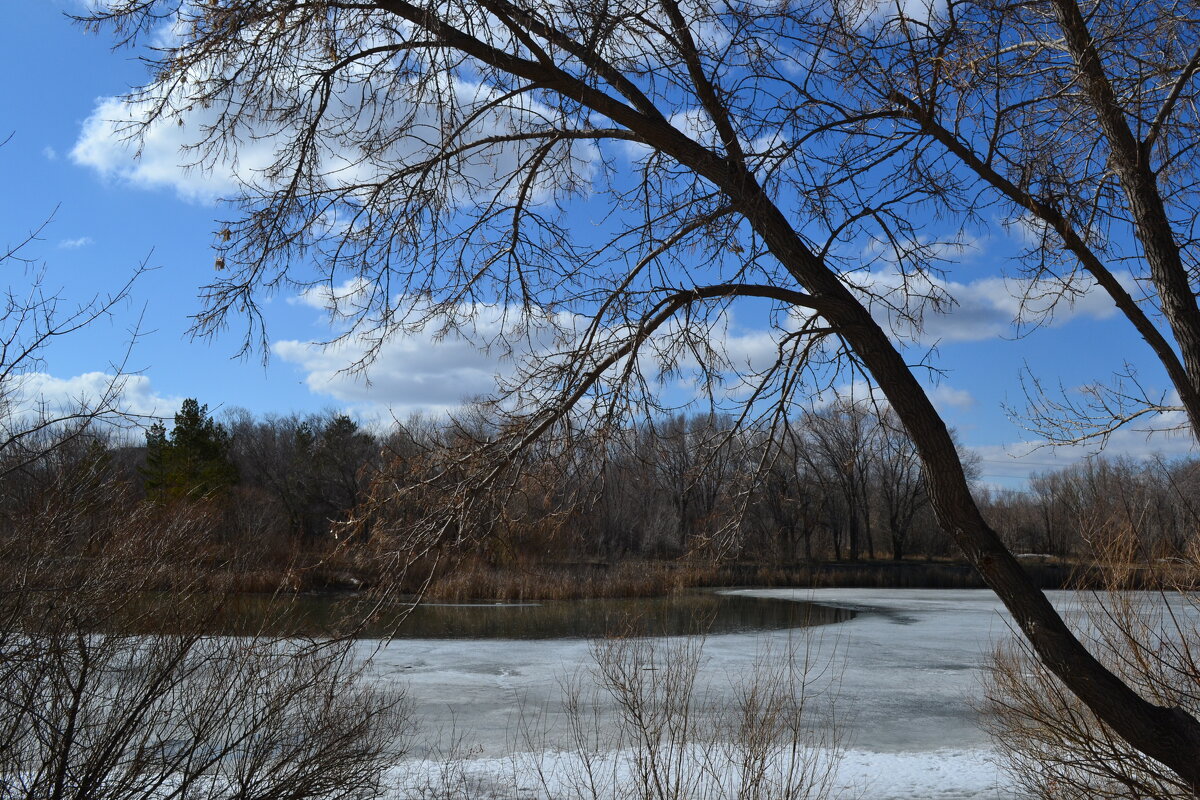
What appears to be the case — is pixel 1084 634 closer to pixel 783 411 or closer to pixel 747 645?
pixel 783 411

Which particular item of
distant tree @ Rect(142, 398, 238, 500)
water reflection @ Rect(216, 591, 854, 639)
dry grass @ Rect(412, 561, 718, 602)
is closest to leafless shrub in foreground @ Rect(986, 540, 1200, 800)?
water reflection @ Rect(216, 591, 854, 639)

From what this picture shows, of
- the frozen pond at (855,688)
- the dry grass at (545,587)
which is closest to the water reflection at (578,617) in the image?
the dry grass at (545,587)

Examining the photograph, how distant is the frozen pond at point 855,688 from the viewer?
920 centimetres

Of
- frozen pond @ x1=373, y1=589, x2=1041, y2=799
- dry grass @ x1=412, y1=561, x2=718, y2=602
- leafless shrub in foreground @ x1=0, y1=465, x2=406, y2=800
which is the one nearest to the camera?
leafless shrub in foreground @ x1=0, y1=465, x2=406, y2=800

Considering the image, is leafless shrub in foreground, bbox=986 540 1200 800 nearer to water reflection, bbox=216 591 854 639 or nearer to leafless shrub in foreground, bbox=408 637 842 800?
leafless shrub in foreground, bbox=408 637 842 800

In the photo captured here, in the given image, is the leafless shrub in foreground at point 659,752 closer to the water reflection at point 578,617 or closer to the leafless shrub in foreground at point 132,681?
the leafless shrub in foreground at point 132,681

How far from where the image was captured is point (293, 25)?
15.2 feet

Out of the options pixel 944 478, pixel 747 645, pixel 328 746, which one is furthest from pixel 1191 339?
pixel 747 645

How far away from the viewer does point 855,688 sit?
13.3m

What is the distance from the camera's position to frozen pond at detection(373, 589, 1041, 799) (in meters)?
9.20

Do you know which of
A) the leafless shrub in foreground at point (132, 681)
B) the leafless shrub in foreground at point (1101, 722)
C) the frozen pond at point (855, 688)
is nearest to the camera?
the leafless shrub in foreground at point (132, 681)

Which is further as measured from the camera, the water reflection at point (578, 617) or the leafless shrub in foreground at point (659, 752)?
the water reflection at point (578, 617)

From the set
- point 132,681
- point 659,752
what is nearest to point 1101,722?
point 659,752

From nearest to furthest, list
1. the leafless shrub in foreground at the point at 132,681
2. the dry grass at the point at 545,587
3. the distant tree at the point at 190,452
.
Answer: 1. the leafless shrub in foreground at the point at 132,681
2. the dry grass at the point at 545,587
3. the distant tree at the point at 190,452
